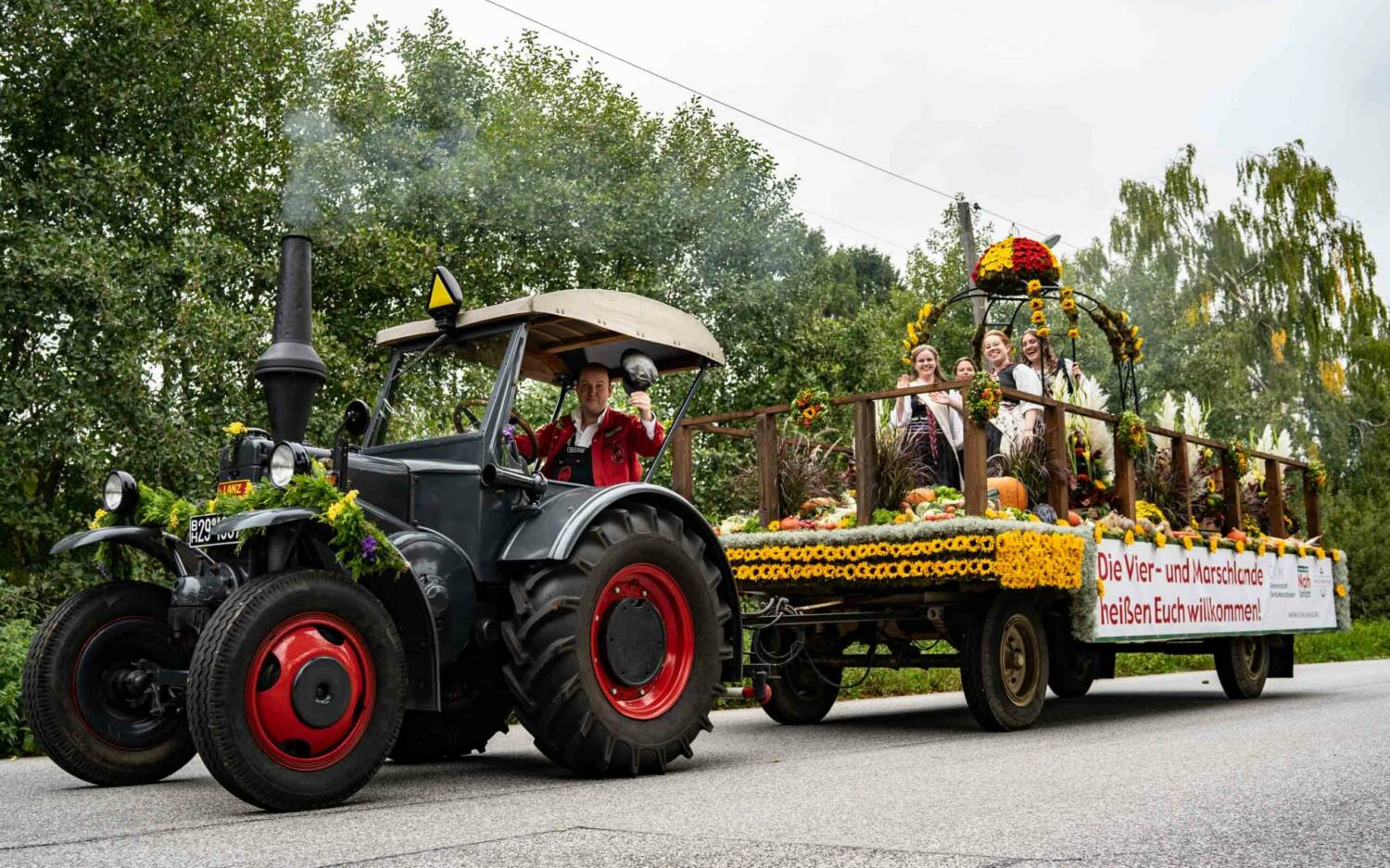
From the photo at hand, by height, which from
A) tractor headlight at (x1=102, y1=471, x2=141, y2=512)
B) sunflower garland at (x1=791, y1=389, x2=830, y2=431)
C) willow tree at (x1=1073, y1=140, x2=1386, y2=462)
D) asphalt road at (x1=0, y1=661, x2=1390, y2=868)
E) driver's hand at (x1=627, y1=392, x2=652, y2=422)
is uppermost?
willow tree at (x1=1073, y1=140, x2=1386, y2=462)

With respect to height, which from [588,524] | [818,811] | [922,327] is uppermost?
[922,327]

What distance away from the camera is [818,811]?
16.4 ft

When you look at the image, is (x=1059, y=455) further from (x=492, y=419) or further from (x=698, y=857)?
(x=698, y=857)

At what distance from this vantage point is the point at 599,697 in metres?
6.03

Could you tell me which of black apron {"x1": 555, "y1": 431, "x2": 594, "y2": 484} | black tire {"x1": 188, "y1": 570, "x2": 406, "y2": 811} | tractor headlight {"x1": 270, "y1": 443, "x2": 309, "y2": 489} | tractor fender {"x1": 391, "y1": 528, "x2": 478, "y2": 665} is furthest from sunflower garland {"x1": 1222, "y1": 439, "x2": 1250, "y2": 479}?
tractor headlight {"x1": 270, "y1": 443, "x2": 309, "y2": 489}

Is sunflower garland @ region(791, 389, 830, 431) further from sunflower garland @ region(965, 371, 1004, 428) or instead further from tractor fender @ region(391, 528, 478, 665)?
tractor fender @ region(391, 528, 478, 665)

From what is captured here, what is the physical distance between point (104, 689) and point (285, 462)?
56.3 inches

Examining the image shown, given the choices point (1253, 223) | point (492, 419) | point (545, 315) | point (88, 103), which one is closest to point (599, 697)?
point (492, 419)

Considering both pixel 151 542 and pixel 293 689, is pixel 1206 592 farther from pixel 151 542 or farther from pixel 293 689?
pixel 151 542

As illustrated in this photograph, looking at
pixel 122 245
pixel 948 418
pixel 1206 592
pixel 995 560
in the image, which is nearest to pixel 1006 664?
pixel 995 560

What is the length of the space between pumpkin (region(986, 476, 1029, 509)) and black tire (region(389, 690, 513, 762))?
349 cm

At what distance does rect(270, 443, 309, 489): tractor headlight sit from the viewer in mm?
5480

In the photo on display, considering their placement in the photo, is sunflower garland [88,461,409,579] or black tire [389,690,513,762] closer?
sunflower garland [88,461,409,579]

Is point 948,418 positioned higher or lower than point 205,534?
higher
